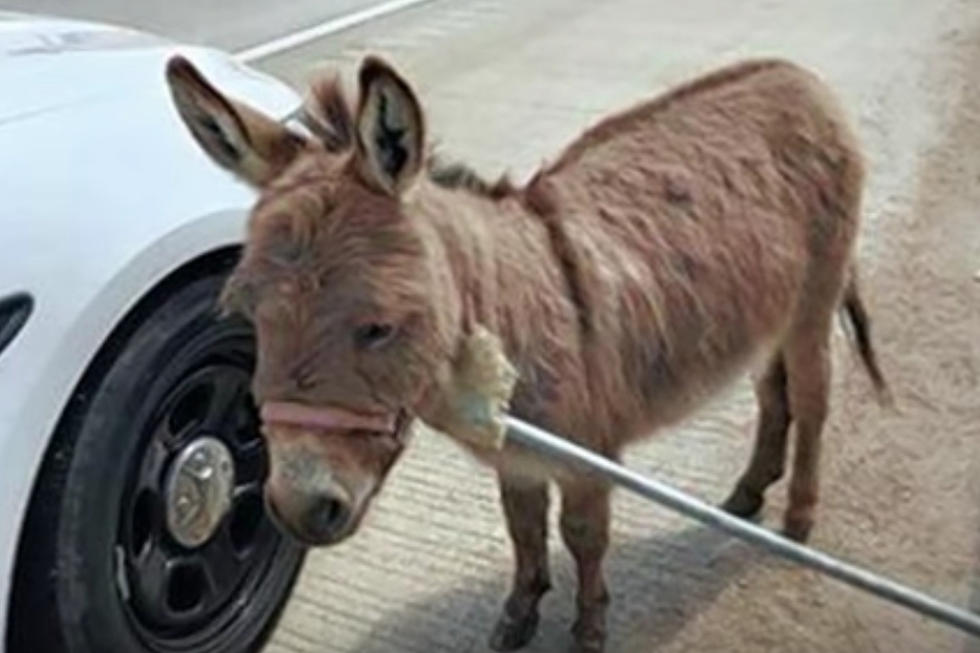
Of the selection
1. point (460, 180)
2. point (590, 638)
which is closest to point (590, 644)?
point (590, 638)

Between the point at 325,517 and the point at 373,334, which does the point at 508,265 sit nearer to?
the point at 373,334

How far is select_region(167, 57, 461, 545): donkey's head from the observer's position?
2539mm

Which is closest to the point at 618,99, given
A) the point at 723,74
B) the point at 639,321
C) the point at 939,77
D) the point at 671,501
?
the point at 939,77

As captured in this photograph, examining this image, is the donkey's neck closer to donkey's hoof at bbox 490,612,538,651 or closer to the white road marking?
donkey's hoof at bbox 490,612,538,651

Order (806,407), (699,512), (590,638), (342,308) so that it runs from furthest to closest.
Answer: (806,407) → (590,638) → (699,512) → (342,308)

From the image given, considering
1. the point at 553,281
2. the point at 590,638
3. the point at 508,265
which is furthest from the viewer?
the point at 590,638

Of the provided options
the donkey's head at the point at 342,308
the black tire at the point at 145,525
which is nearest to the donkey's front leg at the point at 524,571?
the black tire at the point at 145,525

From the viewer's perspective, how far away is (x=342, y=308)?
254 cm

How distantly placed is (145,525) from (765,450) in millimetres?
1747

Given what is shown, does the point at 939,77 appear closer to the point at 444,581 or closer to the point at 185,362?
the point at 444,581

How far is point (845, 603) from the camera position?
3.89 m

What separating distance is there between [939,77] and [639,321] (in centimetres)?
559

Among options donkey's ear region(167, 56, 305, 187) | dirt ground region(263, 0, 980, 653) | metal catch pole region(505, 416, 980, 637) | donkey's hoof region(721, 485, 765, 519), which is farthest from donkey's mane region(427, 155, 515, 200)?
donkey's hoof region(721, 485, 765, 519)

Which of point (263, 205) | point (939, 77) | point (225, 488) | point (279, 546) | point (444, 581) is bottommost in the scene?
point (939, 77)
